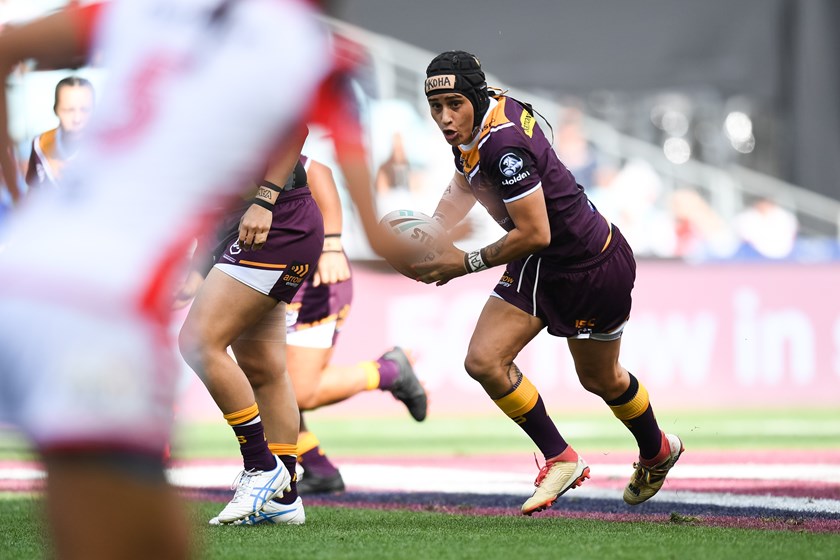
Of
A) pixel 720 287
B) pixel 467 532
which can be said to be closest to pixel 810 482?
pixel 467 532

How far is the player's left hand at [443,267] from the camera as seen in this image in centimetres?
539

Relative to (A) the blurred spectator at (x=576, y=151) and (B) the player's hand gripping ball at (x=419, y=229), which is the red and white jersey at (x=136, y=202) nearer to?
(B) the player's hand gripping ball at (x=419, y=229)

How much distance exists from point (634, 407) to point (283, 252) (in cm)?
191

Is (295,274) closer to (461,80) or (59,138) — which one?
(461,80)

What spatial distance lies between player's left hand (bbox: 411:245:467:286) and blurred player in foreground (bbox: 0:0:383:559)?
8.85ft

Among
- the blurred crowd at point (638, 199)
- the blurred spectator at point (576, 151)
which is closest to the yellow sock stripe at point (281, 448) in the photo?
the blurred crowd at point (638, 199)

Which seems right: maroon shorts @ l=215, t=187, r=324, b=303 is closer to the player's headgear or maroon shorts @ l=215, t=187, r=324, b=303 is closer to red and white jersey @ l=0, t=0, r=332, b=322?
the player's headgear

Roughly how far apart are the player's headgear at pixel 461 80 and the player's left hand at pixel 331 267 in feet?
6.72

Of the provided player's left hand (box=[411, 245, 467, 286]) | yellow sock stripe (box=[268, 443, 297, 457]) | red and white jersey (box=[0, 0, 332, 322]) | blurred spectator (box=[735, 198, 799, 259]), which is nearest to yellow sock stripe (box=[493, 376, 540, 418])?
player's left hand (box=[411, 245, 467, 286])

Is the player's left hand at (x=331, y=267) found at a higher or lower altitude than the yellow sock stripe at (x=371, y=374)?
higher

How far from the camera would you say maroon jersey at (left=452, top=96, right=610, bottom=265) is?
5723 mm

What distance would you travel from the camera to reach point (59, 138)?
7.18 meters

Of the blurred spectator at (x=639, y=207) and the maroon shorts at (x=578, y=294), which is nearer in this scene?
the maroon shorts at (x=578, y=294)

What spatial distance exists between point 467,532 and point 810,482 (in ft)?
9.97
